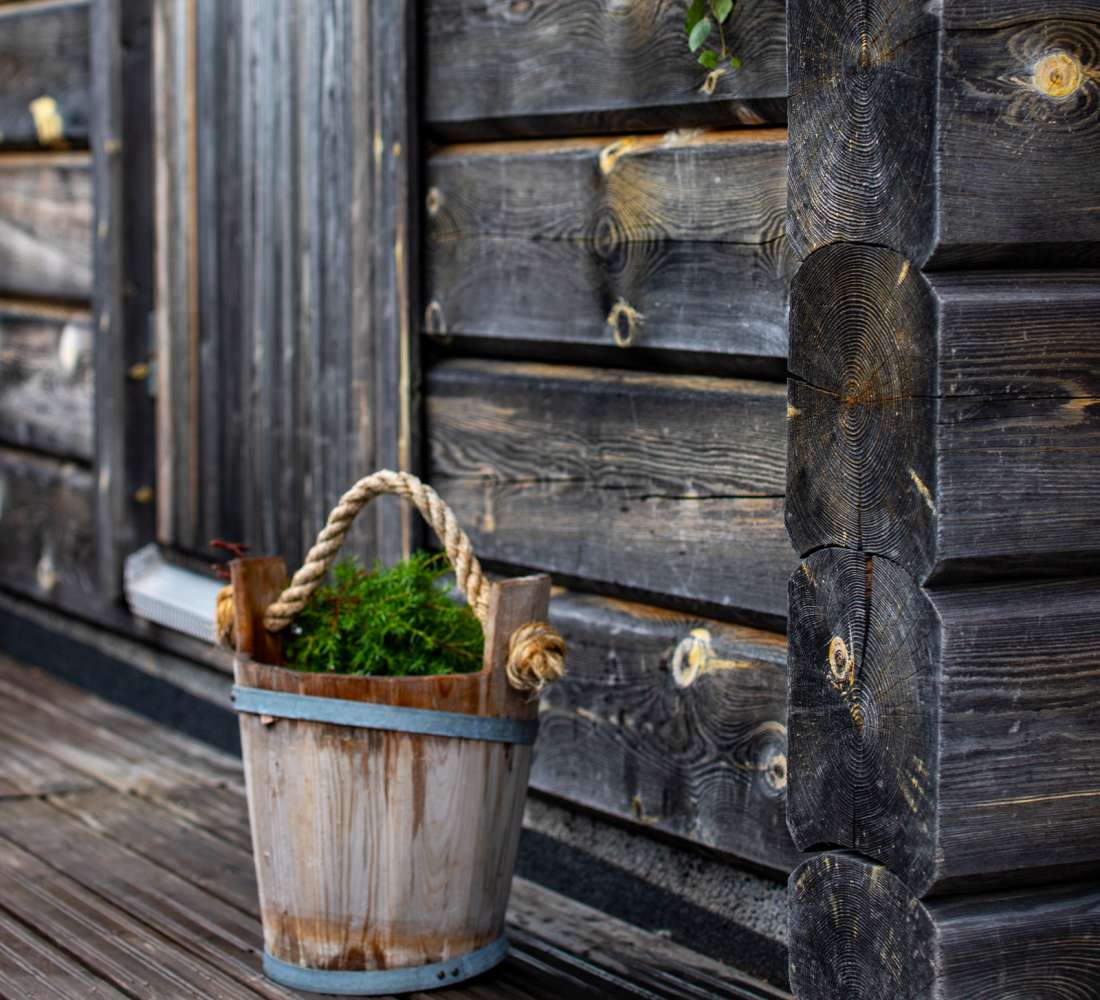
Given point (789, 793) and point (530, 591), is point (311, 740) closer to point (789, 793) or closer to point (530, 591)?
point (530, 591)

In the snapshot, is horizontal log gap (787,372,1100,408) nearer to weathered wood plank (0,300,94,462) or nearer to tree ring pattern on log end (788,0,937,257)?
tree ring pattern on log end (788,0,937,257)

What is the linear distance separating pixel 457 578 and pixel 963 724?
3.03 feet

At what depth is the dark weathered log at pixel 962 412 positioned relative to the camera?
197 centimetres

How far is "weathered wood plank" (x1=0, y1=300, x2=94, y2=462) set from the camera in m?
4.95

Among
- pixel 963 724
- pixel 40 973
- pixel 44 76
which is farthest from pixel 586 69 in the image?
pixel 44 76

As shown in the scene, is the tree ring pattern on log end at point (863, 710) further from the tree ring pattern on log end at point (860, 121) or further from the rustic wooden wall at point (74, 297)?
the rustic wooden wall at point (74, 297)

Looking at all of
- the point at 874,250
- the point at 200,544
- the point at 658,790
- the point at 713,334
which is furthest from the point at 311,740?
the point at 200,544

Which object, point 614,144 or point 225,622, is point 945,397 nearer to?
point 614,144

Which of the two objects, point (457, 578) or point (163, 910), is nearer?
point (457, 578)

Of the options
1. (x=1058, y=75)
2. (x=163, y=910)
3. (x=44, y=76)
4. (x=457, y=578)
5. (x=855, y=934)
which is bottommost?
(x=163, y=910)

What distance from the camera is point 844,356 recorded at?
2105 millimetres

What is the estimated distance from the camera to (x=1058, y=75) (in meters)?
1.99

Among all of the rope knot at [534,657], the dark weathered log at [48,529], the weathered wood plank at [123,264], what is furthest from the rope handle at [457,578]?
the dark weathered log at [48,529]

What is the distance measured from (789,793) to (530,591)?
540mm
